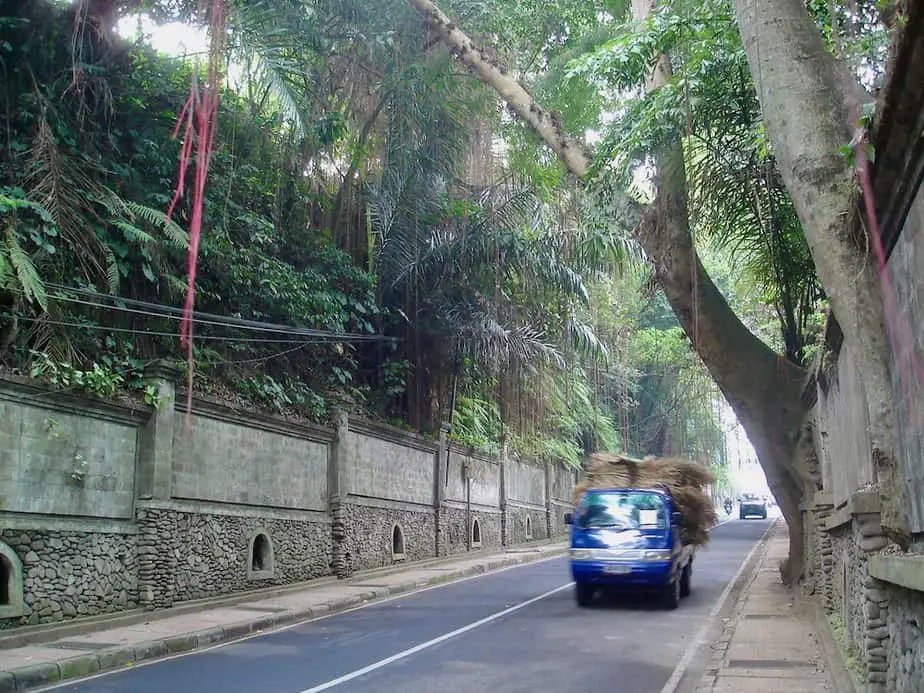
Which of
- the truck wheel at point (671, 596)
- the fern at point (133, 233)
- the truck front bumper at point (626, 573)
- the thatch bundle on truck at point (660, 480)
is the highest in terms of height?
the fern at point (133, 233)

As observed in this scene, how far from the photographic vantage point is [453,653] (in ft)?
32.2

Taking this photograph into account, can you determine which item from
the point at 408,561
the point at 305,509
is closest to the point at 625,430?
the point at 408,561

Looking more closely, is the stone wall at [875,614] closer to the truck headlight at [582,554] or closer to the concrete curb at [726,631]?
the concrete curb at [726,631]

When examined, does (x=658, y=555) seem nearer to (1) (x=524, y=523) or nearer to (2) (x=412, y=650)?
(2) (x=412, y=650)

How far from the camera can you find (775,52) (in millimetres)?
6371

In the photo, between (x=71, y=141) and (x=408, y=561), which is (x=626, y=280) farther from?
(x=71, y=141)

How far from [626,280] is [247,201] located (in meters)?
22.4

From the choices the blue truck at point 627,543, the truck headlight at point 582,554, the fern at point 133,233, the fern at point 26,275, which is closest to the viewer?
the fern at point 26,275

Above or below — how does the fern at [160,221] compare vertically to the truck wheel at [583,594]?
above

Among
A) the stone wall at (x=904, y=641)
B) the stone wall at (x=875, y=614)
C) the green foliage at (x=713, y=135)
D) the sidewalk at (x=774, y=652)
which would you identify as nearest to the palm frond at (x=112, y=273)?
the green foliage at (x=713, y=135)

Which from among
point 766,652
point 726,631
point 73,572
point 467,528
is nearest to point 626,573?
point 726,631

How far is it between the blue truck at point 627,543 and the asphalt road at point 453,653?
0.44m

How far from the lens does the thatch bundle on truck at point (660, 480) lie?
15.2 metres

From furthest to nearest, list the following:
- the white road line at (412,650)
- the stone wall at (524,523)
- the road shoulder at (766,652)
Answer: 1. the stone wall at (524,523)
2. the white road line at (412,650)
3. the road shoulder at (766,652)
